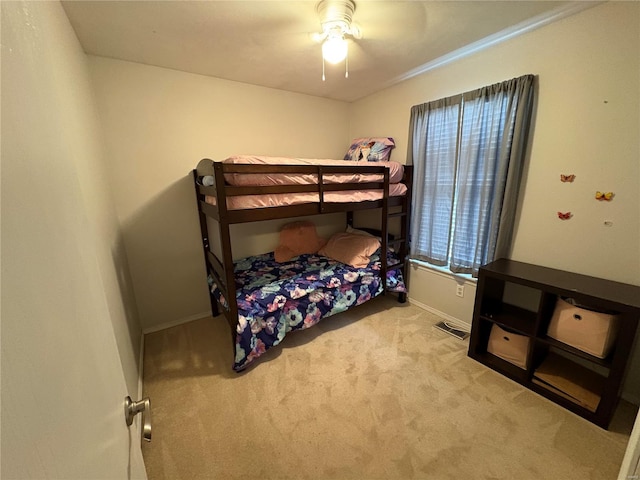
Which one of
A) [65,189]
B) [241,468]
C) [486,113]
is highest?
[486,113]

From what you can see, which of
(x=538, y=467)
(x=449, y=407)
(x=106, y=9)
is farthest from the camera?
(x=449, y=407)

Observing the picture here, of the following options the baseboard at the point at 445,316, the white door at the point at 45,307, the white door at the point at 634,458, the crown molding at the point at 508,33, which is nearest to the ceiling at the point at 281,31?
the crown molding at the point at 508,33

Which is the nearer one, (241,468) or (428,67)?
(241,468)

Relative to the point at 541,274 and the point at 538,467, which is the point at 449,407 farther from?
the point at 541,274

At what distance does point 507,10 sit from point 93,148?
273cm

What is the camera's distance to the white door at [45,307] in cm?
29

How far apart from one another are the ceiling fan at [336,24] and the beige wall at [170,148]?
4.02ft

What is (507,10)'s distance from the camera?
5.24ft

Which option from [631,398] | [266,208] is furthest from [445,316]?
[266,208]

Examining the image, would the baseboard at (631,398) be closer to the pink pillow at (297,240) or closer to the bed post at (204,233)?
the pink pillow at (297,240)

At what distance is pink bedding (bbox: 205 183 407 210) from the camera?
1813mm

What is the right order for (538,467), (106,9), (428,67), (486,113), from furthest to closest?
(428,67) → (486,113) → (106,9) → (538,467)

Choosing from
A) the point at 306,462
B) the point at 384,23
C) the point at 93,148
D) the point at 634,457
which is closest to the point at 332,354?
the point at 306,462

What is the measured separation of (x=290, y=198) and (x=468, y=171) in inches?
59.3
